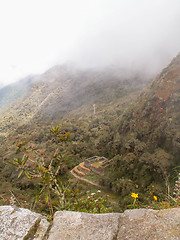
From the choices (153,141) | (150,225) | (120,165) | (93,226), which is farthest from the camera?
(120,165)

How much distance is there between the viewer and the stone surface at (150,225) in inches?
49.0

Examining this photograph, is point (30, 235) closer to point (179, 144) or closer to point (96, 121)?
point (179, 144)

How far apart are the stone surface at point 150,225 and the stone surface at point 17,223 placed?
778 mm

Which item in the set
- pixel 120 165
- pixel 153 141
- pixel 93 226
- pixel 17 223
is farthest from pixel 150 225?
pixel 120 165

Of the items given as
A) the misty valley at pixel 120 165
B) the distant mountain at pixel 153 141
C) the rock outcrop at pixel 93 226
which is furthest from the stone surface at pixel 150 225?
the distant mountain at pixel 153 141

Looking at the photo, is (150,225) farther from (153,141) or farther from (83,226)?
(153,141)

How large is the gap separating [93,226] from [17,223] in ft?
2.39

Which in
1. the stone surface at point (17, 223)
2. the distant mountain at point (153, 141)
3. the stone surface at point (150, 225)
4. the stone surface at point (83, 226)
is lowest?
the distant mountain at point (153, 141)

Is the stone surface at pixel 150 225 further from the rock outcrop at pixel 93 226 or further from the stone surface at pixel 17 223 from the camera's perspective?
the stone surface at pixel 17 223

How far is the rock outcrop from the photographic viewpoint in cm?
131

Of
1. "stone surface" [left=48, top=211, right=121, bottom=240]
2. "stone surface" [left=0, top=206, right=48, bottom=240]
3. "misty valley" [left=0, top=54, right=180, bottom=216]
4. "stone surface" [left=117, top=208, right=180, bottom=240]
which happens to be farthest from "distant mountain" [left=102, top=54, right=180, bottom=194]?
"stone surface" [left=0, top=206, right=48, bottom=240]

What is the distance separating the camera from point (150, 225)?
1361 mm

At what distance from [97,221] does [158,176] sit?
1163 cm

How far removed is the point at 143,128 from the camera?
15.4 meters
